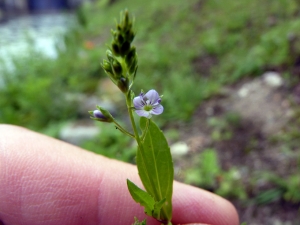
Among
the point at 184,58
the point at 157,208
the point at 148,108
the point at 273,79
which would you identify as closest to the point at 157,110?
the point at 148,108

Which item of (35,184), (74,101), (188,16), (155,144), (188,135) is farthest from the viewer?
(188,16)

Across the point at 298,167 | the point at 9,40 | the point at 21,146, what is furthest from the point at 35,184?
the point at 9,40

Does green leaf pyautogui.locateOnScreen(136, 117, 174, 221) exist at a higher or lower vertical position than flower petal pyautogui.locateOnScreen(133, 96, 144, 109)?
lower

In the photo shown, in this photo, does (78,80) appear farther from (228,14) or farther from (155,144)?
(155,144)

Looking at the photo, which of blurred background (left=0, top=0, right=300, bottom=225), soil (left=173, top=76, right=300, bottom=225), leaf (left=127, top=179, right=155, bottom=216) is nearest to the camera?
leaf (left=127, top=179, right=155, bottom=216)

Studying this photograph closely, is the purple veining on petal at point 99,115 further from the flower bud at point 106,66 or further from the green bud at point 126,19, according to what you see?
the green bud at point 126,19

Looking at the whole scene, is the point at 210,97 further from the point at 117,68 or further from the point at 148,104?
the point at 117,68

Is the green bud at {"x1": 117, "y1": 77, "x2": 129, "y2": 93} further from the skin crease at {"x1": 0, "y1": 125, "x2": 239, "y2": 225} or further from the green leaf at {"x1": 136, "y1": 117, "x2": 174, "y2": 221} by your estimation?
the skin crease at {"x1": 0, "y1": 125, "x2": 239, "y2": 225}

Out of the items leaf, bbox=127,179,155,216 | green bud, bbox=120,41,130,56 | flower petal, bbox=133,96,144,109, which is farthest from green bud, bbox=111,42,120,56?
leaf, bbox=127,179,155,216
